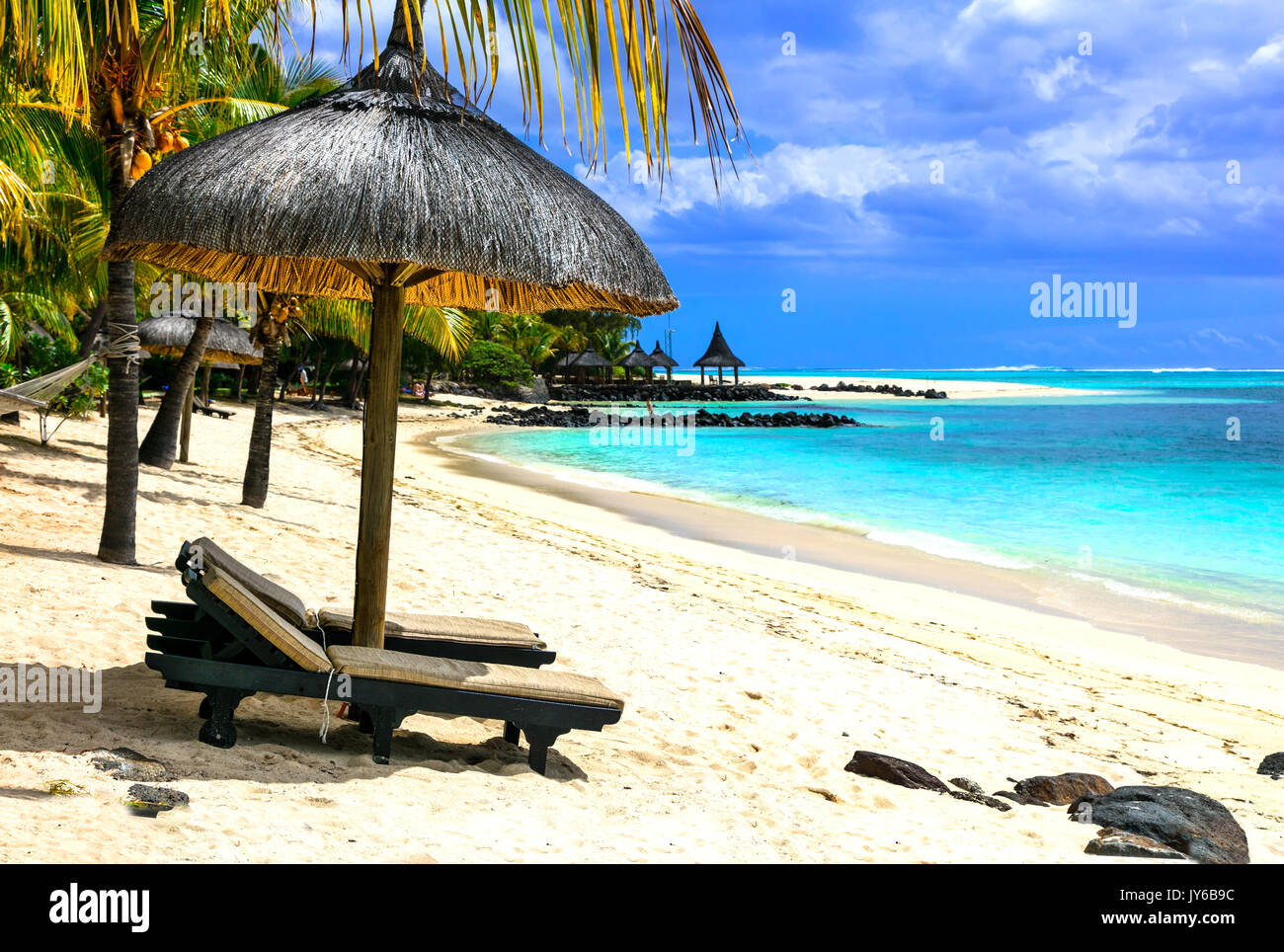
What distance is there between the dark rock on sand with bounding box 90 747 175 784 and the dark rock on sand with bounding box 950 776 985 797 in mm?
3272

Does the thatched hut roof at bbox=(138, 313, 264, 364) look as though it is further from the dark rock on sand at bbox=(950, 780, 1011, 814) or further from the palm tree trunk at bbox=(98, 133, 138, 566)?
the dark rock on sand at bbox=(950, 780, 1011, 814)

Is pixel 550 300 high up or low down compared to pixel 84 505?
up

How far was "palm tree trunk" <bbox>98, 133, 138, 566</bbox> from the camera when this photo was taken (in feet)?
22.1

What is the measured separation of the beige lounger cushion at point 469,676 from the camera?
3.73 m

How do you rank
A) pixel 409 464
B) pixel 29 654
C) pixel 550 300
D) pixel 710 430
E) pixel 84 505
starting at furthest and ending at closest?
1. pixel 710 430
2. pixel 409 464
3. pixel 84 505
4. pixel 550 300
5. pixel 29 654

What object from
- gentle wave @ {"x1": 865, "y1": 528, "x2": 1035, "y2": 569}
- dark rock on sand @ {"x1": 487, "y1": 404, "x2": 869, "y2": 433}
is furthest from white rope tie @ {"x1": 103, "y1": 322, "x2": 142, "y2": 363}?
dark rock on sand @ {"x1": 487, "y1": 404, "x2": 869, "y2": 433}

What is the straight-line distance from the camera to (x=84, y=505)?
355 inches

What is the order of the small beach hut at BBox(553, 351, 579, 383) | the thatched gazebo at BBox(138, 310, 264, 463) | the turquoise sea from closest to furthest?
the turquoise sea, the thatched gazebo at BBox(138, 310, 264, 463), the small beach hut at BBox(553, 351, 579, 383)

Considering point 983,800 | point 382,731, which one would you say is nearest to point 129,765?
point 382,731

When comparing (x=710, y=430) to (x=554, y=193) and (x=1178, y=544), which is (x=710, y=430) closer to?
(x=1178, y=544)

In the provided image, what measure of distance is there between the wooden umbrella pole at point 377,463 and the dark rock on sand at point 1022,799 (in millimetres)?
2861
